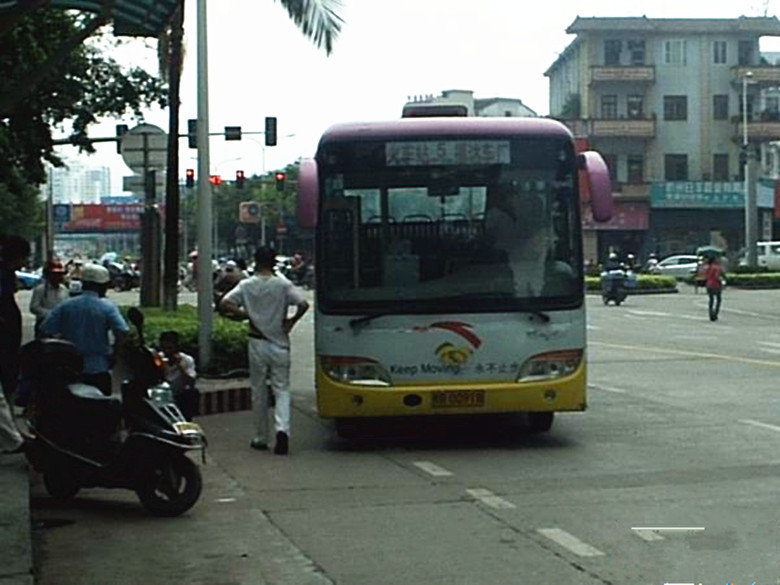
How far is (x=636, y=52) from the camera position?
74.0 meters

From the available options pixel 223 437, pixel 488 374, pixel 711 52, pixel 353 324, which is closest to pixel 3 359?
pixel 223 437

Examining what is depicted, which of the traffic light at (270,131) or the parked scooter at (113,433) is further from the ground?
the traffic light at (270,131)

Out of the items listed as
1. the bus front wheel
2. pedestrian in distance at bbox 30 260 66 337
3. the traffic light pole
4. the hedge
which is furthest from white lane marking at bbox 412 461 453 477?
the hedge

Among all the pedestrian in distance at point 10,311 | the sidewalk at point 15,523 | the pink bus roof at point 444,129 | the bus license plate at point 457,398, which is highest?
the pink bus roof at point 444,129

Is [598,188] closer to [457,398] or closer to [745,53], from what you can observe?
[457,398]

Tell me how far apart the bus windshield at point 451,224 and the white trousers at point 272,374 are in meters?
0.62

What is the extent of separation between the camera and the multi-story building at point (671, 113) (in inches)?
2899

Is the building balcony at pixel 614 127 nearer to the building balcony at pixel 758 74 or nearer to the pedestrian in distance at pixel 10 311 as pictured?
the building balcony at pixel 758 74

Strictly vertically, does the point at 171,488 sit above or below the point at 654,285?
above

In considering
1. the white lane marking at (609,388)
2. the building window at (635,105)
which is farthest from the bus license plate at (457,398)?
the building window at (635,105)

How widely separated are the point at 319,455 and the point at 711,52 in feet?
215

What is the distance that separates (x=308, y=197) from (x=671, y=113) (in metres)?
64.6

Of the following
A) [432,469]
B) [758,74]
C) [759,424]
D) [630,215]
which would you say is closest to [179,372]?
[432,469]

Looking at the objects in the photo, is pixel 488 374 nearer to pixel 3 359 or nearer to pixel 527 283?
pixel 527 283
